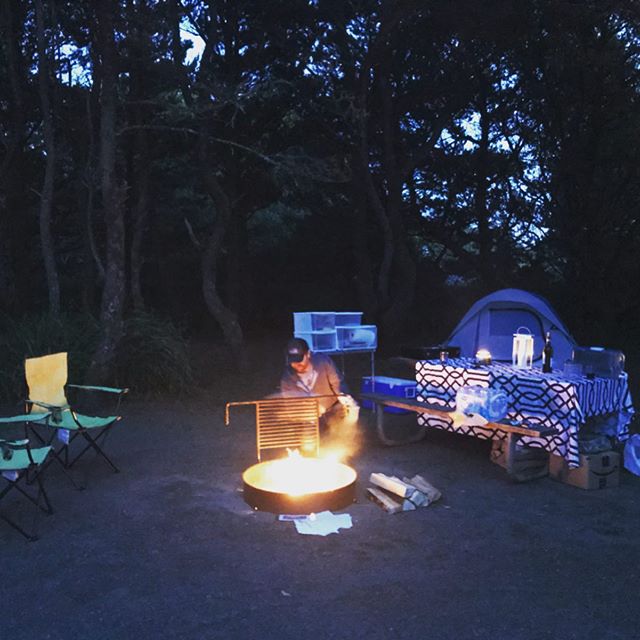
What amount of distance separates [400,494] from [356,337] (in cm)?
439

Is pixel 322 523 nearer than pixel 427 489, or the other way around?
pixel 322 523

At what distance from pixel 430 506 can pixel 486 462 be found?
1.31 metres

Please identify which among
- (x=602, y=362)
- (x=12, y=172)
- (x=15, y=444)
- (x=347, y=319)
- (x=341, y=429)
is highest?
(x=12, y=172)

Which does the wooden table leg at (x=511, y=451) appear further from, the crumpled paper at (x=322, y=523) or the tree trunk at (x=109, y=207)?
the tree trunk at (x=109, y=207)

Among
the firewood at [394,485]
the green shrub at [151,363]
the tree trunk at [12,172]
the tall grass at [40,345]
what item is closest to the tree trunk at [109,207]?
the green shrub at [151,363]

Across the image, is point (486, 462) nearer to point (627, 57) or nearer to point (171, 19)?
point (171, 19)

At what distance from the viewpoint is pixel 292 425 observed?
5.06 metres

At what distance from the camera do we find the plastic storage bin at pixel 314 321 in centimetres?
822

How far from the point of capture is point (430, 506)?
4.40 meters

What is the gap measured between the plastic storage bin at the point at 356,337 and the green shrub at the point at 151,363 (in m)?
2.11

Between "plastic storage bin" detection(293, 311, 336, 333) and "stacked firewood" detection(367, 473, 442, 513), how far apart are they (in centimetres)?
380

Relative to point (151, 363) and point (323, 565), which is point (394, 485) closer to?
point (323, 565)

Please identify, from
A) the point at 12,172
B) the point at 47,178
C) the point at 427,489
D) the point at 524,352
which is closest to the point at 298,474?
the point at 427,489

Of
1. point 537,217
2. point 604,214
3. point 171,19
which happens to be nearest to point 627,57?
point 604,214
